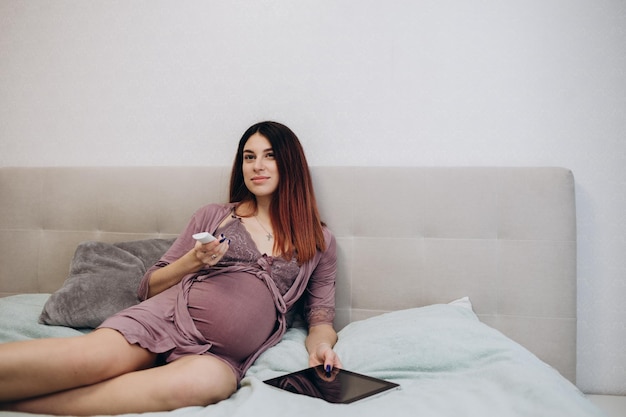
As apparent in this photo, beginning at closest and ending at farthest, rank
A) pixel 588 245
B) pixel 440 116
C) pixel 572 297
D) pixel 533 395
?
pixel 533 395 → pixel 572 297 → pixel 588 245 → pixel 440 116

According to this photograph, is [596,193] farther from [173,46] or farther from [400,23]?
[173,46]

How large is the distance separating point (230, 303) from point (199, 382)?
0.29m

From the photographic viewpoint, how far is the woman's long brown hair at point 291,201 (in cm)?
144

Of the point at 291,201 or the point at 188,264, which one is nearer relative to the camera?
the point at 188,264

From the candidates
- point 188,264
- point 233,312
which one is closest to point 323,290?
point 233,312

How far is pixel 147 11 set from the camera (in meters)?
1.91

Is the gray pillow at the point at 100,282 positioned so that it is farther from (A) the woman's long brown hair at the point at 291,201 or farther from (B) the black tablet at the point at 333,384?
(B) the black tablet at the point at 333,384

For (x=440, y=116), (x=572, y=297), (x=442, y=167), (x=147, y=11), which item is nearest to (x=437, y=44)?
(x=440, y=116)

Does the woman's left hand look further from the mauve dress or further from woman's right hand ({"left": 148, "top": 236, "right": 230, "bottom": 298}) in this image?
woman's right hand ({"left": 148, "top": 236, "right": 230, "bottom": 298})

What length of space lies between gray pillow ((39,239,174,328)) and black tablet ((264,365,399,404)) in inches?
27.4

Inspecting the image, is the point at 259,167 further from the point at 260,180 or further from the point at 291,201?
the point at 291,201

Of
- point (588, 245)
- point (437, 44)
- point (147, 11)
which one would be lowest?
point (588, 245)

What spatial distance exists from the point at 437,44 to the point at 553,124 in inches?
21.5

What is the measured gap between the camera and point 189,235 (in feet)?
4.70
